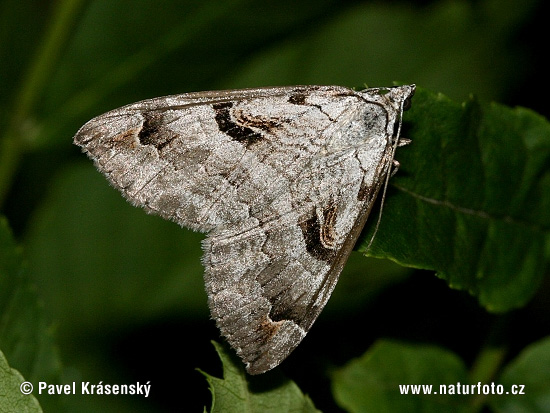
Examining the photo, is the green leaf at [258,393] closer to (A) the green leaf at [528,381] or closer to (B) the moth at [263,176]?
(B) the moth at [263,176]

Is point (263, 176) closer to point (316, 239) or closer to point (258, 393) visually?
point (316, 239)

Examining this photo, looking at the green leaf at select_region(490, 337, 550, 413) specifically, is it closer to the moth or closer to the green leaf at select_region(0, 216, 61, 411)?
the moth

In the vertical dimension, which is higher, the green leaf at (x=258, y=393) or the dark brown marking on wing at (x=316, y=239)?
the dark brown marking on wing at (x=316, y=239)

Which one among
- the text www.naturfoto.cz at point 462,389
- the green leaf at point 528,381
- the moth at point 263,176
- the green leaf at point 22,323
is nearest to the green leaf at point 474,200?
the moth at point 263,176

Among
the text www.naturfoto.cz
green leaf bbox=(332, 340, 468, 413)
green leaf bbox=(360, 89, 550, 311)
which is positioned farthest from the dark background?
green leaf bbox=(360, 89, 550, 311)

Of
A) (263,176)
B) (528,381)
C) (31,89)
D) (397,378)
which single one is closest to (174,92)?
(31,89)

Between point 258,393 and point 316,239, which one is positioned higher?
point 316,239
